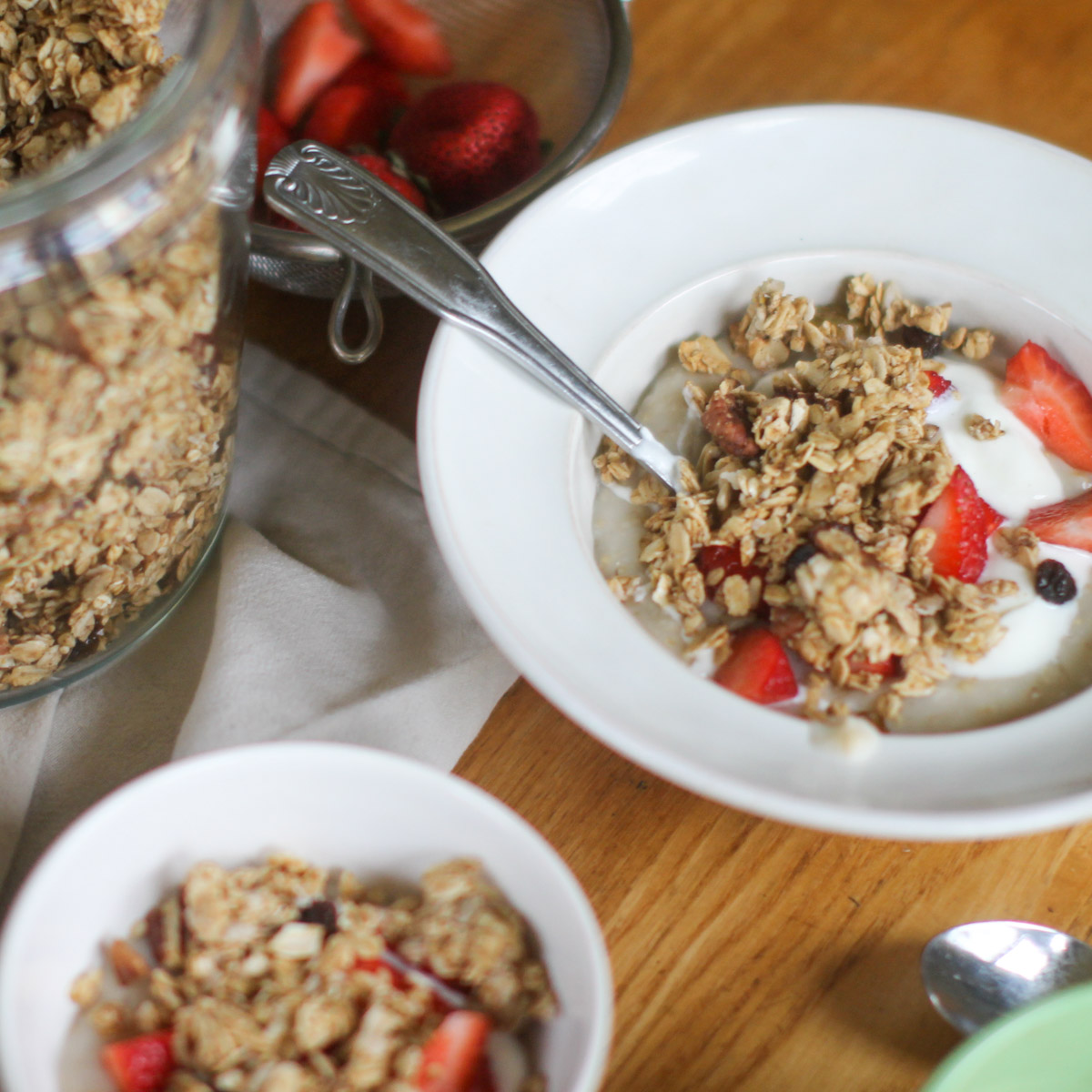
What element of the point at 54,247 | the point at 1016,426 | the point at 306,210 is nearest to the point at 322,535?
the point at 306,210

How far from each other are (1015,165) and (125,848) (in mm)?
681

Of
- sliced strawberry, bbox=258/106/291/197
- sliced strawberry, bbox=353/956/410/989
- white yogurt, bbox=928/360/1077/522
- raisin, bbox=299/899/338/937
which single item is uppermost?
white yogurt, bbox=928/360/1077/522

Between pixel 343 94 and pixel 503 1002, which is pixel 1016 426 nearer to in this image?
pixel 503 1002

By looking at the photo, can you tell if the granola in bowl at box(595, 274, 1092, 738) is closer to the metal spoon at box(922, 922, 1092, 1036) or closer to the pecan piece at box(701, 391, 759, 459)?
the pecan piece at box(701, 391, 759, 459)

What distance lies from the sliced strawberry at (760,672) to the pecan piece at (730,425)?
12 centimetres

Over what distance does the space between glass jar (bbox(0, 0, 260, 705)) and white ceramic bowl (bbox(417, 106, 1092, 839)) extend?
5.3 inches

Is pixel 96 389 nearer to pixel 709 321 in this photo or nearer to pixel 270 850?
pixel 270 850

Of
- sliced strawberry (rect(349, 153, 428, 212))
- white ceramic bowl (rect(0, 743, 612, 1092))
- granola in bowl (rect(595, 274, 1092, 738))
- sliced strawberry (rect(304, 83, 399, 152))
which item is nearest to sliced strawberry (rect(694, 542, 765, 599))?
granola in bowl (rect(595, 274, 1092, 738))

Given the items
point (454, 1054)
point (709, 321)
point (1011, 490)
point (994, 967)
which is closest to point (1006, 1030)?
point (994, 967)

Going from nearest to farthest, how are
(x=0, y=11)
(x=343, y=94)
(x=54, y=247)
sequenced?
1. (x=54, y=247)
2. (x=0, y=11)
3. (x=343, y=94)

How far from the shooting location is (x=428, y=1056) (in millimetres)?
473

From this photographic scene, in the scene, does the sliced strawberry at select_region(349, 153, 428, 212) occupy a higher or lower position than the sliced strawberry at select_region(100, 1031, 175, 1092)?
higher

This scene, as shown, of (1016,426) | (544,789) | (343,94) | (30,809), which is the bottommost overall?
(30,809)

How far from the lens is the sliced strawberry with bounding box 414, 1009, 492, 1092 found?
47 centimetres
